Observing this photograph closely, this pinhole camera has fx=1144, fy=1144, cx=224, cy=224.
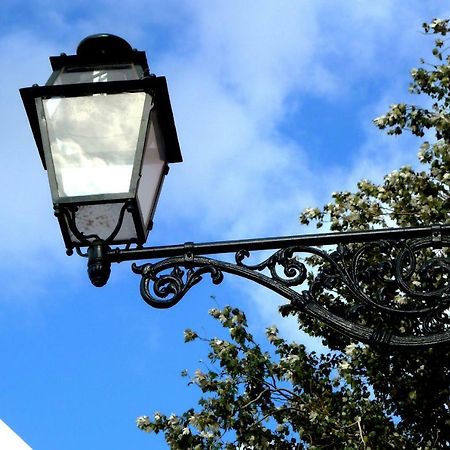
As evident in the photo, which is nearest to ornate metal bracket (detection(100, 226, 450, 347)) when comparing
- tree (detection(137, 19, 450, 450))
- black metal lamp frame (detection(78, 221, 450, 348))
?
black metal lamp frame (detection(78, 221, 450, 348))

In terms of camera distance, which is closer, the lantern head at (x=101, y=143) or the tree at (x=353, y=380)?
the lantern head at (x=101, y=143)

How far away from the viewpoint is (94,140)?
3.99 meters

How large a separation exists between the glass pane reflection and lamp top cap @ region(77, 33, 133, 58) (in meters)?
0.28

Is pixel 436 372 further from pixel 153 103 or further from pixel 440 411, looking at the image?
pixel 153 103

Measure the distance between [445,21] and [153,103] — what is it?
398 inches

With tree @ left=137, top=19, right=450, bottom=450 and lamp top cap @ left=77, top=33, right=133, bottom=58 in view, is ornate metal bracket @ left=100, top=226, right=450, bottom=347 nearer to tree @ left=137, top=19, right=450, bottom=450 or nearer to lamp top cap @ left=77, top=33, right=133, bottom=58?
lamp top cap @ left=77, top=33, right=133, bottom=58

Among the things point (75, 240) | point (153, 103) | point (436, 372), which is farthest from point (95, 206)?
point (436, 372)

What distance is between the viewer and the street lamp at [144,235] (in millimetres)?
3859

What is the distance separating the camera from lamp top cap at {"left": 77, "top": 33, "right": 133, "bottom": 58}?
4309 millimetres

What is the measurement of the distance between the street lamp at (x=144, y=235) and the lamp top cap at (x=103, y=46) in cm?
20

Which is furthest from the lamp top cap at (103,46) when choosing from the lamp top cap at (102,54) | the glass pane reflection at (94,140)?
the glass pane reflection at (94,140)

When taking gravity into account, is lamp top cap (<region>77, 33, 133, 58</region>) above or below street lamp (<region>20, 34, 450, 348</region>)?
above

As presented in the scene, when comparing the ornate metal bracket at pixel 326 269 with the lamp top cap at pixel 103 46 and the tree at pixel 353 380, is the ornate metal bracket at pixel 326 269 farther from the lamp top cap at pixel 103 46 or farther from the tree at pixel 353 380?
the tree at pixel 353 380

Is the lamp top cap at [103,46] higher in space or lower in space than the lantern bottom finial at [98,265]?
higher
